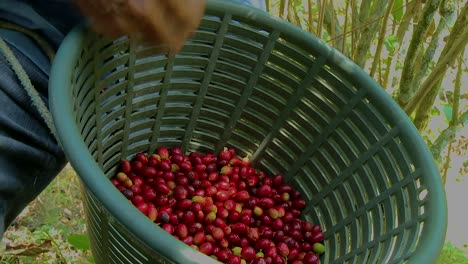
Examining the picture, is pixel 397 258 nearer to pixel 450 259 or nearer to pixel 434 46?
pixel 434 46

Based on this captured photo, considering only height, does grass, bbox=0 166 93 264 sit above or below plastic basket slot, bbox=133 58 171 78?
below

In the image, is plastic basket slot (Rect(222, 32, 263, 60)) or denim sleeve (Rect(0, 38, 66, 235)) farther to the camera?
plastic basket slot (Rect(222, 32, 263, 60))

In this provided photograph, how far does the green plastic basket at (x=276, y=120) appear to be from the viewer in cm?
96

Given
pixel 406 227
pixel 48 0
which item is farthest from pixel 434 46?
pixel 48 0

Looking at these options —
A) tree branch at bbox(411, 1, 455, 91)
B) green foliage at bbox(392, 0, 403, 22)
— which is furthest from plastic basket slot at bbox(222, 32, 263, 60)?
green foliage at bbox(392, 0, 403, 22)

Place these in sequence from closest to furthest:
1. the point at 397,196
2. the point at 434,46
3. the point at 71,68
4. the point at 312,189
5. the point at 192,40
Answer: the point at 71,68, the point at 397,196, the point at 192,40, the point at 312,189, the point at 434,46

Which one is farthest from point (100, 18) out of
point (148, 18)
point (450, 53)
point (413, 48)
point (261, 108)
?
point (413, 48)

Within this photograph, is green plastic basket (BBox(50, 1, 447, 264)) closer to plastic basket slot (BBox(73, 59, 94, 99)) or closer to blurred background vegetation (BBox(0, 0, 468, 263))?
plastic basket slot (BBox(73, 59, 94, 99))

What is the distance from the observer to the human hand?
0.80 m

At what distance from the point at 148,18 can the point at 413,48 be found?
2.91 feet

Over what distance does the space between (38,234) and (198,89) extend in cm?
61

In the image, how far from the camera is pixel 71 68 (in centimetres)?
89

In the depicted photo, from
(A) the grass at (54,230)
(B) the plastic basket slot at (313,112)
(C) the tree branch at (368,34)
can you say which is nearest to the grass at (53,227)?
(A) the grass at (54,230)

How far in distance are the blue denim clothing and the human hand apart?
147 mm
